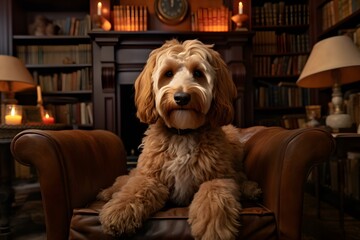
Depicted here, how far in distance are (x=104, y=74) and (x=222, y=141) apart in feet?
8.53

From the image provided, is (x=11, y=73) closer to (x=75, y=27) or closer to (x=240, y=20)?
(x=75, y=27)

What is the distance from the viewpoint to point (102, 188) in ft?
5.21

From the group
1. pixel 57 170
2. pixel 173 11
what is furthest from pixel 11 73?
pixel 57 170

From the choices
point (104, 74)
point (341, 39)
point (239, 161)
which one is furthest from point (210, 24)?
point (239, 161)

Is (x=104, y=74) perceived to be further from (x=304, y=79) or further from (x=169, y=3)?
(x=304, y=79)

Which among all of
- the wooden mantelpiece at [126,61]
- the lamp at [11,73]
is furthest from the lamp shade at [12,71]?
the wooden mantelpiece at [126,61]

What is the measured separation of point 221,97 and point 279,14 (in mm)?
3387

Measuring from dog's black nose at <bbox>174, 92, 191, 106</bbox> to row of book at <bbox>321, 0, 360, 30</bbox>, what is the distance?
8.37ft

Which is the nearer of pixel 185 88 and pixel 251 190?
pixel 185 88

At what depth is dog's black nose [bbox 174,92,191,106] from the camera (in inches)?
48.1

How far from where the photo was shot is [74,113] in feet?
13.8

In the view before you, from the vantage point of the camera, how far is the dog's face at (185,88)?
1.26m

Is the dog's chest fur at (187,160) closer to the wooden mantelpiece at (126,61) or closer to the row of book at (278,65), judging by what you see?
the wooden mantelpiece at (126,61)

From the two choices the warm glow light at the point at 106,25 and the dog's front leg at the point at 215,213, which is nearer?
the dog's front leg at the point at 215,213
